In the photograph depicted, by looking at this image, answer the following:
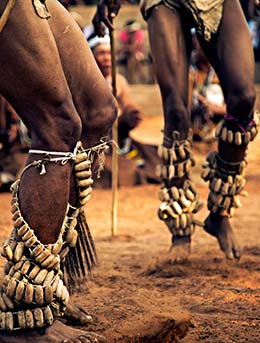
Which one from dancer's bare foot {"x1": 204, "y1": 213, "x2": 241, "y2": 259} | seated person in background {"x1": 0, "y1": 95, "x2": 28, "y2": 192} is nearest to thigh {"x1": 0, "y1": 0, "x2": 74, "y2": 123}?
dancer's bare foot {"x1": 204, "y1": 213, "x2": 241, "y2": 259}

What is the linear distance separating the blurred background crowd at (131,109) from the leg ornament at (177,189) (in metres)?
Result: 1.29

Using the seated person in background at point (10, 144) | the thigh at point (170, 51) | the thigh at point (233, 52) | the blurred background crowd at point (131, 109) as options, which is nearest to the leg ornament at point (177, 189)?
the thigh at point (170, 51)

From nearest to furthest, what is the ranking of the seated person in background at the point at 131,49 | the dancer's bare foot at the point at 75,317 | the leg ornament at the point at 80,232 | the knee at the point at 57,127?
the knee at the point at 57,127 → the leg ornament at the point at 80,232 → the dancer's bare foot at the point at 75,317 → the seated person in background at the point at 131,49

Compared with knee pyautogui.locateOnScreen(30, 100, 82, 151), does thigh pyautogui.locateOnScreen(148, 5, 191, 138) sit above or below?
below

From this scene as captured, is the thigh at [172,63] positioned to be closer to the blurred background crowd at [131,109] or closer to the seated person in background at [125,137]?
the blurred background crowd at [131,109]

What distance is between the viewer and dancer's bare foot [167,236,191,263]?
16.9ft

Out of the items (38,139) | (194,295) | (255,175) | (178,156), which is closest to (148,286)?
(194,295)

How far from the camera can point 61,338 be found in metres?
3.33

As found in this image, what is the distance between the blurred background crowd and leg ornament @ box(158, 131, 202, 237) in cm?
129

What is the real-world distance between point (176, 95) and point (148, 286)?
3.81ft

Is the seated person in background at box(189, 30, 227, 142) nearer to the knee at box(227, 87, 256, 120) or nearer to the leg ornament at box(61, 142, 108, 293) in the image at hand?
the knee at box(227, 87, 256, 120)

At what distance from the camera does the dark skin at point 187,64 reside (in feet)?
15.9

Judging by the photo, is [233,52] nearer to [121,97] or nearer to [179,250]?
[179,250]

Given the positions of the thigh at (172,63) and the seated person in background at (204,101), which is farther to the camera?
the seated person in background at (204,101)
